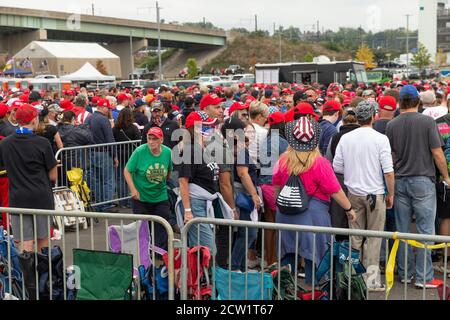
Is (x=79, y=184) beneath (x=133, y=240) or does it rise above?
beneath

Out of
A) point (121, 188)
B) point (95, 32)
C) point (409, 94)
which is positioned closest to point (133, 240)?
point (409, 94)

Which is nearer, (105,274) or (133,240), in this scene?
(105,274)

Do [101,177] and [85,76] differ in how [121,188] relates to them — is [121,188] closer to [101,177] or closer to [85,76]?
[101,177]

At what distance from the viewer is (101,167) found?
37.9 ft

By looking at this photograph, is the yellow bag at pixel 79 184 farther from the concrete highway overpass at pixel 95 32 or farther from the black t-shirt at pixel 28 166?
the concrete highway overpass at pixel 95 32

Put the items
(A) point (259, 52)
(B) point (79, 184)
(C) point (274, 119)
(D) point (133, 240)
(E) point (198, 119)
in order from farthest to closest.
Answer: (A) point (259, 52), (B) point (79, 184), (C) point (274, 119), (E) point (198, 119), (D) point (133, 240)

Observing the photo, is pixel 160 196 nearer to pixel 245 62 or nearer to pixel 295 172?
pixel 295 172

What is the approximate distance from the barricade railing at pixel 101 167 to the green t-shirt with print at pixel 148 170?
10.1 feet

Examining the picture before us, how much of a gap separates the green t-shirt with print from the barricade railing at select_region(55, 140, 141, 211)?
10.1ft

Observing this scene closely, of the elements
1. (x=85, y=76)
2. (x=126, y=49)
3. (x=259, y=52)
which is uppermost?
(x=126, y=49)

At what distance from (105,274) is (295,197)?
1914mm

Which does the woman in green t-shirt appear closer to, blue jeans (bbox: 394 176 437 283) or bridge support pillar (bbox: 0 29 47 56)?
blue jeans (bbox: 394 176 437 283)
